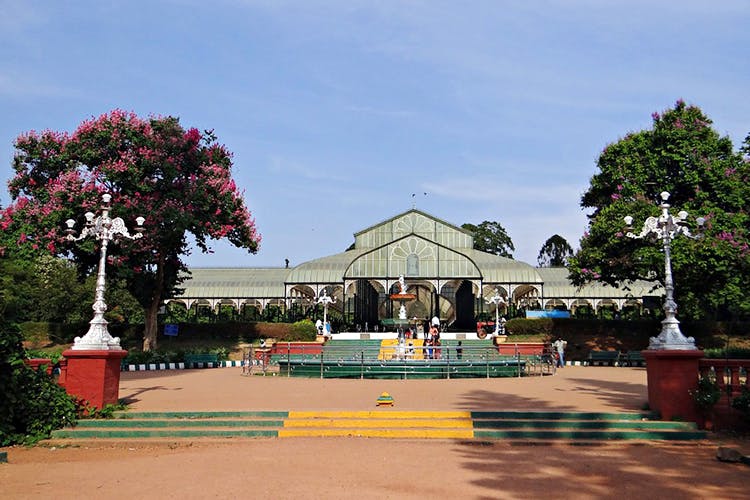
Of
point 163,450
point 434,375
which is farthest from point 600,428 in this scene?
point 434,375

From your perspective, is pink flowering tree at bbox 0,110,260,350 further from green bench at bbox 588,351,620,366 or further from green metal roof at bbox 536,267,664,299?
green metal roof at bbox 536,267,664,299

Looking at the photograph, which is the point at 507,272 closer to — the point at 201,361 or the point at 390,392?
the point at 201,361

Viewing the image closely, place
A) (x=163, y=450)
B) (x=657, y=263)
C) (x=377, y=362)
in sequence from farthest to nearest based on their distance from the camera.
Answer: (x=657, y=263) < (x=377, y=362) < (x=163, y=450)

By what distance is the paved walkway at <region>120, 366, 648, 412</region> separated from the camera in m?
12.9

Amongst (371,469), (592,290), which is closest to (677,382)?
(371,469)

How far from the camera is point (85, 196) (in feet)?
81.1

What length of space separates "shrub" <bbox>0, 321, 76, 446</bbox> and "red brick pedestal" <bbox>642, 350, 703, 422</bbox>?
419 inches

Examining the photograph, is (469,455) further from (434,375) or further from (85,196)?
(85,196)

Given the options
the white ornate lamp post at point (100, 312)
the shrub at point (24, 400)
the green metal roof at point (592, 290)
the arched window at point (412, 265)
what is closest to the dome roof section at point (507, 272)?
the green metal roof at point (592, 290)

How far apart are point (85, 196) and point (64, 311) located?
1462 centimetres

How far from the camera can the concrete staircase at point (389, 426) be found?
10625 mm

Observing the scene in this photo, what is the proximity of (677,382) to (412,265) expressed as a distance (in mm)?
29648

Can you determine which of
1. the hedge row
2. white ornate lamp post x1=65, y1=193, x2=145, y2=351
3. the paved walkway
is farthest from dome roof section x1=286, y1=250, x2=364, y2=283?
white ornate lamp post x1=65, y1=193, x2=145, y2=351

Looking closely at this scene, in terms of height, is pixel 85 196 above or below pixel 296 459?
above
